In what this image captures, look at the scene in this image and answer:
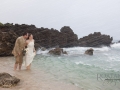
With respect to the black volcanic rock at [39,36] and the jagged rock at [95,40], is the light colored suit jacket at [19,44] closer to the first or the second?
the black volcanic rock at [39,36]

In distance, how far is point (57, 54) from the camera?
2173 cm

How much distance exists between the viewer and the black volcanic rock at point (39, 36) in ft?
58.7

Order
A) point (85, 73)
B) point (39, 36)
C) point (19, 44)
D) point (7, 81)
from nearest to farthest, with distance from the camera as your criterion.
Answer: point (7, 81)
point (19, 44)
point (85, 73)
point (39, 36)

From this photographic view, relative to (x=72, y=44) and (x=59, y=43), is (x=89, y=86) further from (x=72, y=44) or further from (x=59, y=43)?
(x=72, y=44)

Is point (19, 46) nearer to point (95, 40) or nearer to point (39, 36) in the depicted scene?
point (39, 36)

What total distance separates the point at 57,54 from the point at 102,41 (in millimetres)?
21777

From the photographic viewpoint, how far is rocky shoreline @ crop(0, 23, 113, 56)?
712 inches

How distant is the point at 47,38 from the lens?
31.0 m

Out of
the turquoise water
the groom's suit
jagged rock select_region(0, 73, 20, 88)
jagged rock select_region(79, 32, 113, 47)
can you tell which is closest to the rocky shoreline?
jagged rock select_region(79, 32, 113, 47)

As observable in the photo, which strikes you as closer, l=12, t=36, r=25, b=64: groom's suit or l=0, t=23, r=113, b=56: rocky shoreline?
l=12, t=36, r=25, b=64: groom's suit

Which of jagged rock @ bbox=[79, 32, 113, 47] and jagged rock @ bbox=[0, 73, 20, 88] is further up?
jagged rock @ bbox=[79, 32, 113, 47]

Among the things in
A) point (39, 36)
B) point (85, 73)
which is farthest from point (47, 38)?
point (85, 73)

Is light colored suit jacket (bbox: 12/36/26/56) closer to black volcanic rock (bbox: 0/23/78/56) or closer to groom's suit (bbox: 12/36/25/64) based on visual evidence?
groom's suit (bbox: 12/36/25/64)

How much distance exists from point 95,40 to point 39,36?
16053 mm
